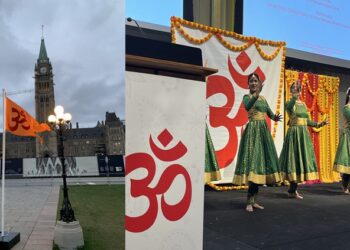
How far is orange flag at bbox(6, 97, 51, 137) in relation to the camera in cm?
81

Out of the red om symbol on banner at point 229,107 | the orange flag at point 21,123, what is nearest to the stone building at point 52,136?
the orange flag at point 21,123

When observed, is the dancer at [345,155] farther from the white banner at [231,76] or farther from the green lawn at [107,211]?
the green lawn at [107,211]

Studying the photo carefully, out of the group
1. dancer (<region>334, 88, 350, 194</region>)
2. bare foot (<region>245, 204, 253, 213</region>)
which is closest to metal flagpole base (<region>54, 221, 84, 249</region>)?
bare foot (<region>245, 204, 253, 213</region>)

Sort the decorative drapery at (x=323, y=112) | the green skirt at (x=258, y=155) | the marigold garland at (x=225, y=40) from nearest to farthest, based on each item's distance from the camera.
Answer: the marigold garland at (x=225, y=40)
the green skirt at (x=258, y=155)
the decorative drapery at (x=323, y=112)

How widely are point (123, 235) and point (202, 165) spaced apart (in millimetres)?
295

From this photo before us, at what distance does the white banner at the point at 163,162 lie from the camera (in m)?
0.90

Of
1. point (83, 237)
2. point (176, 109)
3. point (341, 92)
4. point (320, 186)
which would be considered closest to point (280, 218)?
point (83, 237)

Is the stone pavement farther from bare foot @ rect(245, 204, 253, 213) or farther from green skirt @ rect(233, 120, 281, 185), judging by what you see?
green skirt @ rect(233, 120, 281, 185)

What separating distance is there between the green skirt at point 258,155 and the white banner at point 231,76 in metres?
0.64

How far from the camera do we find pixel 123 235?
0.86m

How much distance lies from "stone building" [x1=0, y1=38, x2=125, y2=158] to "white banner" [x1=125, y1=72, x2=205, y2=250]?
4 cm

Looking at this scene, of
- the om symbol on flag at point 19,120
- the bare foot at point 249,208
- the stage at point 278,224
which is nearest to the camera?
the om symbol on flag at point 19,120

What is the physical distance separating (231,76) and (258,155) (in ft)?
3.08

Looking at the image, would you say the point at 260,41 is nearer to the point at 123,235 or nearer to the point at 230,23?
the point at 230,23
